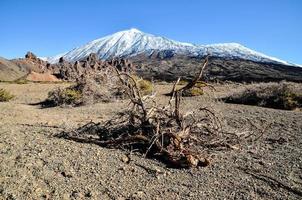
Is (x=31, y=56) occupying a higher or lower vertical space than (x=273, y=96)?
lower

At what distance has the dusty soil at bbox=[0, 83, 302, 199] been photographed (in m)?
5.25

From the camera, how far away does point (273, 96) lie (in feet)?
43.4

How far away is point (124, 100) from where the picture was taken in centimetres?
1454

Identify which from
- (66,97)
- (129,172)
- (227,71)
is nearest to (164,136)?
(129,172)

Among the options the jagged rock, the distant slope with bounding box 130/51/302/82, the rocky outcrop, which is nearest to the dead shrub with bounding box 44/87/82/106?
the rocky outcrop

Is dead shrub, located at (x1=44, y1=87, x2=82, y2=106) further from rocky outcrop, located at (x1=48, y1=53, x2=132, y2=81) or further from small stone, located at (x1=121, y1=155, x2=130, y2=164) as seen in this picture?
small stone, located at (x1=121, y1=155, x2=130, y2=164)

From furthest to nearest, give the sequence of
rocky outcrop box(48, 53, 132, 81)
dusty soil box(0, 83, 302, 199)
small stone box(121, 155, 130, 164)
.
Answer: rocky outcrop box(48, 53, 132, 81), small stone box(121, 155, 130, 164), dusty soil box(0, 83, 302, 199)

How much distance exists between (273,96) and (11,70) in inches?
3667

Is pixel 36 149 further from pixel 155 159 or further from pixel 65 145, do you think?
pixel 155 159

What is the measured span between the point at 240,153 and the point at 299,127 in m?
2.76

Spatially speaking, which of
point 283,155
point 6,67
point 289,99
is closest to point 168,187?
point 283,155

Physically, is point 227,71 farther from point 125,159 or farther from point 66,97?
point 125,159

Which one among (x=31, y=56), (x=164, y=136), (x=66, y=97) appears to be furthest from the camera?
(x=31, y=56)

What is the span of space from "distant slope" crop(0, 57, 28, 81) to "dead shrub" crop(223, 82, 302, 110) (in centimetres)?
8556
